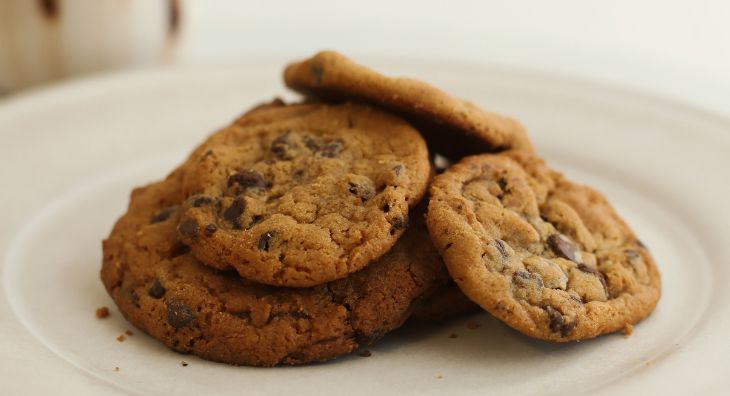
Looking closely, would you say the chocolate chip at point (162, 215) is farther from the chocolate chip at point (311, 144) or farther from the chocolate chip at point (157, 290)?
the chocolate chip at point (311, 144)

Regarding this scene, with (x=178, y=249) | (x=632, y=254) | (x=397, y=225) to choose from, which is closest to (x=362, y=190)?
(x=397, y=225)

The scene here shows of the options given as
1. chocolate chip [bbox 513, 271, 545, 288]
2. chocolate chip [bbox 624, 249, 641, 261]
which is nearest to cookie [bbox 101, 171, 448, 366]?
chocolate chip [bbox 513, 271, 545, 288]

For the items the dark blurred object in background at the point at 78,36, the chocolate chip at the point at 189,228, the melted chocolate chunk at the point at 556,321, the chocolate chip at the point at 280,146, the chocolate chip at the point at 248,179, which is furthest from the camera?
the dark blurred object in background at the point at 78,36

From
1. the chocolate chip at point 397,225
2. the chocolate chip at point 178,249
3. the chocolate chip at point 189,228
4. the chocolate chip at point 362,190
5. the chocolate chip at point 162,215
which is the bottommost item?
the chocolate chip at point 178,249

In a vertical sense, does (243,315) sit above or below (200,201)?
below

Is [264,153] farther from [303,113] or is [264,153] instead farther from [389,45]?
[389,45]

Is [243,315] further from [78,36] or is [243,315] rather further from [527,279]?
[78,36]

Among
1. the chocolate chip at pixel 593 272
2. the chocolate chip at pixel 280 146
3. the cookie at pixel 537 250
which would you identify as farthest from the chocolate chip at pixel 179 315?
the chocolate chip at pixel 593 272
